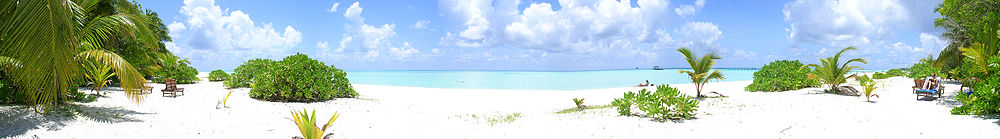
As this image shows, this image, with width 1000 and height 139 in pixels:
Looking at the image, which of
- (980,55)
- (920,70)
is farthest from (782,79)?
(920,70)

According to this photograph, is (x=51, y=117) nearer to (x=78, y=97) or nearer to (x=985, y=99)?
(x=78, y=97)

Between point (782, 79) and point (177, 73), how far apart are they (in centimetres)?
2187

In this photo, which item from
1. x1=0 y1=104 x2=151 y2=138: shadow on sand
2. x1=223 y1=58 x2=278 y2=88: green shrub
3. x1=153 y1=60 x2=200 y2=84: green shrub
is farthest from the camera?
x1=153 y1=60 x2=200 y2=84: green shrub

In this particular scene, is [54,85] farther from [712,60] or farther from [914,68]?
[914,68]

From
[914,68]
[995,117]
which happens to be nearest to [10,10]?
[995,117]

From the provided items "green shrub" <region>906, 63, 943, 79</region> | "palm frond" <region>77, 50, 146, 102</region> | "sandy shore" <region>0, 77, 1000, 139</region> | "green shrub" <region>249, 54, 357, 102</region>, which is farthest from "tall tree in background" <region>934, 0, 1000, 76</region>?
"green shrub" <region>906, 63, 943, 79</region>

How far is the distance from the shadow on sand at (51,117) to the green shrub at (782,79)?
1543cm

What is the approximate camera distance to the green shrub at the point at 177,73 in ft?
57.5

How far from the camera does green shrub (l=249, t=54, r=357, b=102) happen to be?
10.4m

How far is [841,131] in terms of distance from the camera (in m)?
5.92

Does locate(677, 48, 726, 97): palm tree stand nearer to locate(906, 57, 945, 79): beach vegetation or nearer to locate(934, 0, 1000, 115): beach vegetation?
locate(934, 0, 1000, 115): beach vegetation

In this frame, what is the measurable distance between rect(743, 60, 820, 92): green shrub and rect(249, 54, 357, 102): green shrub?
42.4ft

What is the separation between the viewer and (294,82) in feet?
34.6

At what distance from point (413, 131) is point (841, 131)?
19.2 ft
